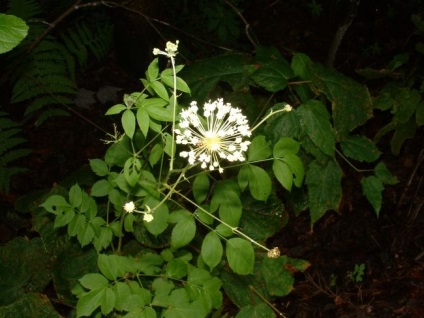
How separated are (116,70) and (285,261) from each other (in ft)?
6.85

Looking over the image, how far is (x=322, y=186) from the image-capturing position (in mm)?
2387

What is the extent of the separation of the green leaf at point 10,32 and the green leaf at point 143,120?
1.47 ft

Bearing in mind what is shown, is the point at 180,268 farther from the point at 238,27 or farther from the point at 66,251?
the point at 238,27

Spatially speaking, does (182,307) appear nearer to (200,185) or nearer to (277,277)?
(200,185)

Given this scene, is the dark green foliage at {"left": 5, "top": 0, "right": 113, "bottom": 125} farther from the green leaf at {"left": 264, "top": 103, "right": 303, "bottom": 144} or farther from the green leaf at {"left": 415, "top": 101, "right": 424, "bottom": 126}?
the green leaf at {"left": 415, "top": 101, "right": 424, "bottom": 126}

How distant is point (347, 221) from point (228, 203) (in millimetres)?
1428

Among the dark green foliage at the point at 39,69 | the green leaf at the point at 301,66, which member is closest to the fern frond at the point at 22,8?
the dark green foliage at the point at 39,69

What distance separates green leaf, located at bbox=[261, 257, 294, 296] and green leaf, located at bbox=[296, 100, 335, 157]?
2.26 feet

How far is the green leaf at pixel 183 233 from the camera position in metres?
1.92

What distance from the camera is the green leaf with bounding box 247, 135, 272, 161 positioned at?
1.93 metres

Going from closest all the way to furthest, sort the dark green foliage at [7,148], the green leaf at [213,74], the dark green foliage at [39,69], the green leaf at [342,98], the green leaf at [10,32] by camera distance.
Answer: the green leaf at [10,32] < the green leaf at [342,98] < the green leaf at [213,74] < the dark green foliage at [7,148] < the dark green foliage at [39,69]

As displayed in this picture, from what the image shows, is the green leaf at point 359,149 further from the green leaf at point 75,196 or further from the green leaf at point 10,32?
the green leaf at point 10,32

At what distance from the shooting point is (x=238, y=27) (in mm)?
3703

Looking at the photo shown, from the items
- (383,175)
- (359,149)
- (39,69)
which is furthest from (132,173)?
(39,69)
